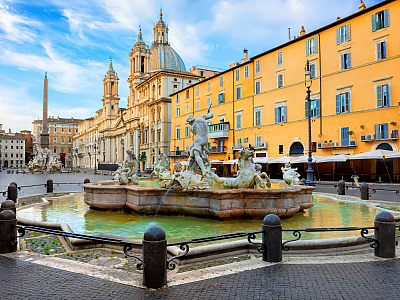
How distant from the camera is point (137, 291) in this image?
4090mm

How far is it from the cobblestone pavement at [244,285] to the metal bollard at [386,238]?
0.43 meters

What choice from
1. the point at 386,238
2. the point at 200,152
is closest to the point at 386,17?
the point at 200,152

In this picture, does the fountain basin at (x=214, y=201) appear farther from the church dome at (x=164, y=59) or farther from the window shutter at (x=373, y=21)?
the church dome at (x=164, y=59)

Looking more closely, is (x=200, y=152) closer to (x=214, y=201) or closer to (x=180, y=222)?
(x=214, y=201)

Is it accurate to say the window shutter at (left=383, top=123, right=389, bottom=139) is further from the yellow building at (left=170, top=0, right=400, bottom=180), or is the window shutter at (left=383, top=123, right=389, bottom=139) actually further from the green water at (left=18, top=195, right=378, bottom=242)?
the green water at (left=18, top=195, right=378, bottom=242)

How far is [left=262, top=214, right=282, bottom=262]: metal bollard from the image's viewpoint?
516 centimetres

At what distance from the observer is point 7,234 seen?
18.7ft

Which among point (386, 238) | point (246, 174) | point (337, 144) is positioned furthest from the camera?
point (337, 144)

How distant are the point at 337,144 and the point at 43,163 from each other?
148 feet

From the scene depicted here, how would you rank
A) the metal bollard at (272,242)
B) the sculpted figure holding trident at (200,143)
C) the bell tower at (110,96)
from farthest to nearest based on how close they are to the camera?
the bell tower at (110,96)
the sculpted figure holding trident at (200,143)
the metal bollard at (272,242)

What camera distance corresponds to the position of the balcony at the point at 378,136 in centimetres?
2480

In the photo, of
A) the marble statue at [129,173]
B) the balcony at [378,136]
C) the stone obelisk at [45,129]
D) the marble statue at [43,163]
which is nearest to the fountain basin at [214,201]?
the marble statue at [129,173]

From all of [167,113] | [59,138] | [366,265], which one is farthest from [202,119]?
[59,138]

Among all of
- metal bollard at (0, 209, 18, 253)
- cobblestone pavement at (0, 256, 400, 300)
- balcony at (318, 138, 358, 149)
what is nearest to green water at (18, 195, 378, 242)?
metal bollard at (0, 209, 18, 253)
